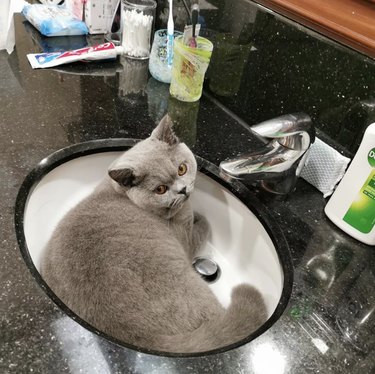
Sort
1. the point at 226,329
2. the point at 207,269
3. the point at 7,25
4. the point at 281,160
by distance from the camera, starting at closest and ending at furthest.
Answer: the point at 226,329
the point at 281,160
the point at 207,269
the point at 7,25

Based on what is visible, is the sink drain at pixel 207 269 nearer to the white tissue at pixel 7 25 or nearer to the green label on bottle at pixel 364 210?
the green label on bottle at pixel 364 210

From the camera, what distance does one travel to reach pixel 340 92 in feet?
2.75

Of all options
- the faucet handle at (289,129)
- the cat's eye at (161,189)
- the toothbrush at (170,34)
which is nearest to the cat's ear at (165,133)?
the cat's eye at (161,189)

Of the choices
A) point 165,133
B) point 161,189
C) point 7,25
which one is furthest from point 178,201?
point 7,25

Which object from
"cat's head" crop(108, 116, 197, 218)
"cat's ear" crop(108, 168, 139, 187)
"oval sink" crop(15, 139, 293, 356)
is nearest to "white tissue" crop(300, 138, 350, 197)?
"oval sink" crop(15, 139, 293, 356)

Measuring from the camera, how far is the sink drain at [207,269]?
94cm

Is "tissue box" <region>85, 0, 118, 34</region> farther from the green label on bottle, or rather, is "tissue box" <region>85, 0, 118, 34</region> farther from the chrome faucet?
the green label on bottle

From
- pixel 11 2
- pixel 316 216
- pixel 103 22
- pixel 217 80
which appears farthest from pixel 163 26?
pixel 316 216

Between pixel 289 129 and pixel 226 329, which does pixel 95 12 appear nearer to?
pixel 289 129

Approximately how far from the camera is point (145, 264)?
73 centimetres

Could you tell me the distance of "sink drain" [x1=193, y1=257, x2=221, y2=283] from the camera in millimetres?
939

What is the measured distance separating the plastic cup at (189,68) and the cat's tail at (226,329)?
0.59 m

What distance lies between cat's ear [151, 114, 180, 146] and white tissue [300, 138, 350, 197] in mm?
323

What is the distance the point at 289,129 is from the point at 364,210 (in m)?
0.22
